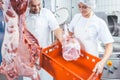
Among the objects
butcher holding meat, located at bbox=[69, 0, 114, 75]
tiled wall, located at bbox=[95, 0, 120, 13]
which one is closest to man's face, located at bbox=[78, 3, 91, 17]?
butcher holding meat, located at bbox=[69, 0, 114, 75]

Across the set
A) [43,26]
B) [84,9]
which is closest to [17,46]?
[43,26]

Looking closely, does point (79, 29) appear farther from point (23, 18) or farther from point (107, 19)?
point (107, 19)

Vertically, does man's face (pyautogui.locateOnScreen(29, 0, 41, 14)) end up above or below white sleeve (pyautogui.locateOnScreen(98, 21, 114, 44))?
above

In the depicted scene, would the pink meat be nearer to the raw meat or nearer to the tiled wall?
the raw meat

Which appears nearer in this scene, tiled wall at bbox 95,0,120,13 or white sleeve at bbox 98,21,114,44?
white sleeve at bbox 98,21,114,44

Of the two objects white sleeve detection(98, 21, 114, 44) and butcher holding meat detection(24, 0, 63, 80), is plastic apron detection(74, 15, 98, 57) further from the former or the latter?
butcher holding meat detection(24, 0, 63, 80)

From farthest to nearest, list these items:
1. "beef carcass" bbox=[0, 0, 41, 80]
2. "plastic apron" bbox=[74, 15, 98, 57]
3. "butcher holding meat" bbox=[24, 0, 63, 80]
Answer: "plastic apron" bbox=[74, 15, 98, 57], "butcher holding meat" bbox=[24, 0, 63, 80], "beef carcass" bbox=[0, 0, 41, 80]

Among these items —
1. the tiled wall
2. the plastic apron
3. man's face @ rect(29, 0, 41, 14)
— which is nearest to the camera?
man's face @ rect(29, 0, 41, 14)

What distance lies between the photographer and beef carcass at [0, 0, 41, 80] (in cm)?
124

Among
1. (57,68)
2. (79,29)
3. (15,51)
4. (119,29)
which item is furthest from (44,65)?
(119,29)

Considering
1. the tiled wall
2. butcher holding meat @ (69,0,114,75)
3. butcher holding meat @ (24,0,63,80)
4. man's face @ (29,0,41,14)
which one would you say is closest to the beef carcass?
man's face @ (29,0,41,14)

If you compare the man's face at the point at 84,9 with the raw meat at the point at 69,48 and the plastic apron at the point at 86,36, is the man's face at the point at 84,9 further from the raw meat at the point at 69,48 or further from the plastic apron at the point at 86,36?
the raw meat at the point at 69,48

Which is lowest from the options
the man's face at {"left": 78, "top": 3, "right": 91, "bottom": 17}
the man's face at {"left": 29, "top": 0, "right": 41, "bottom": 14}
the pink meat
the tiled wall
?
the pink meat

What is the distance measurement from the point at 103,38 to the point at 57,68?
66 centimetres
